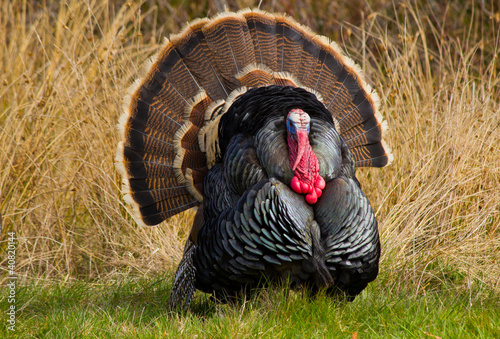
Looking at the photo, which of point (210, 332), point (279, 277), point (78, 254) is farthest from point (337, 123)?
point (78, 254)

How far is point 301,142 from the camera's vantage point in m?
3.41

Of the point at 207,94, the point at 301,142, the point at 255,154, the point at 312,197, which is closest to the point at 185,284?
the point at 255,154

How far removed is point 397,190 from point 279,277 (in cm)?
201

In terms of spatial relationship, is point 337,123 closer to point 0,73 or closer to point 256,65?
point 256,65

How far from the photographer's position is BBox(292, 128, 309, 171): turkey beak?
3393 mm

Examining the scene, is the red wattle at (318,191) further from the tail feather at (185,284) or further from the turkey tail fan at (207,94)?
the turkey tail fan at (207,94)

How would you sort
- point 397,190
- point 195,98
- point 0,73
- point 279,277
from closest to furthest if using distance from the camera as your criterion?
point 279,277, point 195,98, point 397,190, point 0,73

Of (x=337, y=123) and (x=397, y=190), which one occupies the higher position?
(x=337, y=123)

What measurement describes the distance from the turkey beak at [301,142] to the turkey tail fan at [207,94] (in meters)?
0.94

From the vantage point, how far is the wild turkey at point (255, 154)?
11.0 ft

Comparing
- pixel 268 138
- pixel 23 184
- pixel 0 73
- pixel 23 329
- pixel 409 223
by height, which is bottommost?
pixel 409 223

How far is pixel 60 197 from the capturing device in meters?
5.31

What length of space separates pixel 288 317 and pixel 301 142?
983 mm

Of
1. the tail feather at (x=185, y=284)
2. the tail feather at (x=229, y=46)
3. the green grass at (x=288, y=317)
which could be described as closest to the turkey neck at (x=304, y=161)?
the green grass at (x=288, y=317)
